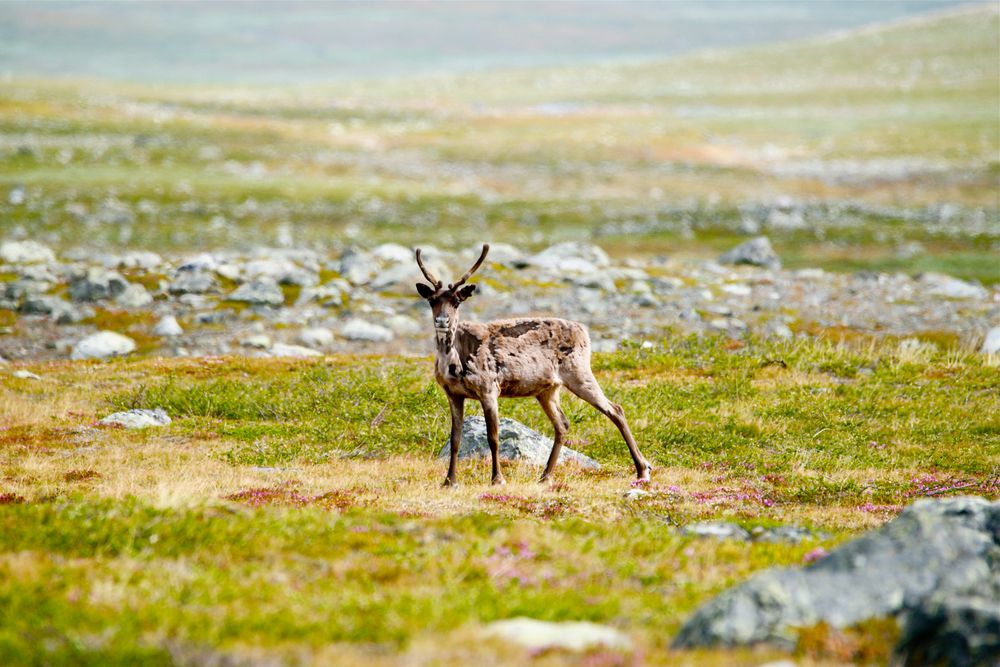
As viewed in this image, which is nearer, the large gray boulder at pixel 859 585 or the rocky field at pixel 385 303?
the large gray boulder at pixel 859 585

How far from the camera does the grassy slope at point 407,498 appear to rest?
771cm

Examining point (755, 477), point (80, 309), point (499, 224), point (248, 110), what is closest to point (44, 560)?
point (755, 477)

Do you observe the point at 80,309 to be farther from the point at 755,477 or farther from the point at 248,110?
the point at 248,110

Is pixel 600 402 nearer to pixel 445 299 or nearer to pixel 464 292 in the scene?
pixel 464 292

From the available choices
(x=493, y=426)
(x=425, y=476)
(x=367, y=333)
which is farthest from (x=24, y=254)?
(x=493, y=426)

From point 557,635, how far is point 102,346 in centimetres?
2309

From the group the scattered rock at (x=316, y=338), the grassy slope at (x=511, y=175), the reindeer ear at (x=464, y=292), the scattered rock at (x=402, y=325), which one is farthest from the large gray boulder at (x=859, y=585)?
the grassy slope at (x=511, y=175)

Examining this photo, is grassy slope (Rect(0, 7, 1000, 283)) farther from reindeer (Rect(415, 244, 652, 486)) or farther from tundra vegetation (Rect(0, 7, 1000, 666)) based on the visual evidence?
reindeer (Rect(415, 244, 652, 486))

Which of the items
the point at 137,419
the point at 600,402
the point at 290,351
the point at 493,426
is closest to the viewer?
the point at 493,426

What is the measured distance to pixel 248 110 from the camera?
Answer: 416ft

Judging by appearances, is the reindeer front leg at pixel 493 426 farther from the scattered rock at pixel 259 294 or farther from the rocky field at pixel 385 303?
the scattered rock at pixel 259 294

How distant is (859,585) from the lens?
25.3 ft

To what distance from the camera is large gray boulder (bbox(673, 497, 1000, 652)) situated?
7379 millimetres

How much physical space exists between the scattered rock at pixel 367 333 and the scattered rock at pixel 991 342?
53.1ft
